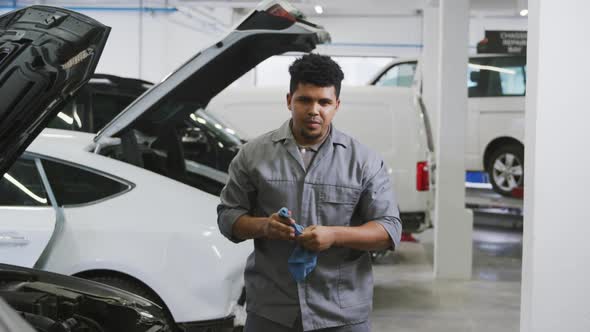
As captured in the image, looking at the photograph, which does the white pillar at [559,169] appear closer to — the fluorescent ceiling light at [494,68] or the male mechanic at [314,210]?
the male mechanic at [314,210]

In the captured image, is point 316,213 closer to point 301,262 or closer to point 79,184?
point 301,262

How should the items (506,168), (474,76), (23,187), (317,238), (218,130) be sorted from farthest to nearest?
1. (474,76)
2. (506,168)
3. (218,130)
4. (23,187)
5. (317,238)

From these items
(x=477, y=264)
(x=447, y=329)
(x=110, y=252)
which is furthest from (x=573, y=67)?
(x=477, y=264)

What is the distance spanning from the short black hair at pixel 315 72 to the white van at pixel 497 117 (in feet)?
29.1

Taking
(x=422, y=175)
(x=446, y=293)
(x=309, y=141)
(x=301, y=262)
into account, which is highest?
(x=309, y=141)

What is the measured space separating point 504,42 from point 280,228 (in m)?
9.96

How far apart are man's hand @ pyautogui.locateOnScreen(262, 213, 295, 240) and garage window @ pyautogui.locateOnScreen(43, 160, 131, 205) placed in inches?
78.4

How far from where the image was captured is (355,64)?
758 inches

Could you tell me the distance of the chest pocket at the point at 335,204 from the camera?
245cm

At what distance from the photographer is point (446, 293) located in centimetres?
680

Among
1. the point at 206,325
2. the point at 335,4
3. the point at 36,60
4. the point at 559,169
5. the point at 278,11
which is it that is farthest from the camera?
the point at 335,4

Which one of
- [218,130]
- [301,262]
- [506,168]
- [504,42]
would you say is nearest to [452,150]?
[218,130]

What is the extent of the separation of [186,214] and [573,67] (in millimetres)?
2142

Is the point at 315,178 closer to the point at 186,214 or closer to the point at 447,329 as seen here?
the point at 186,214
